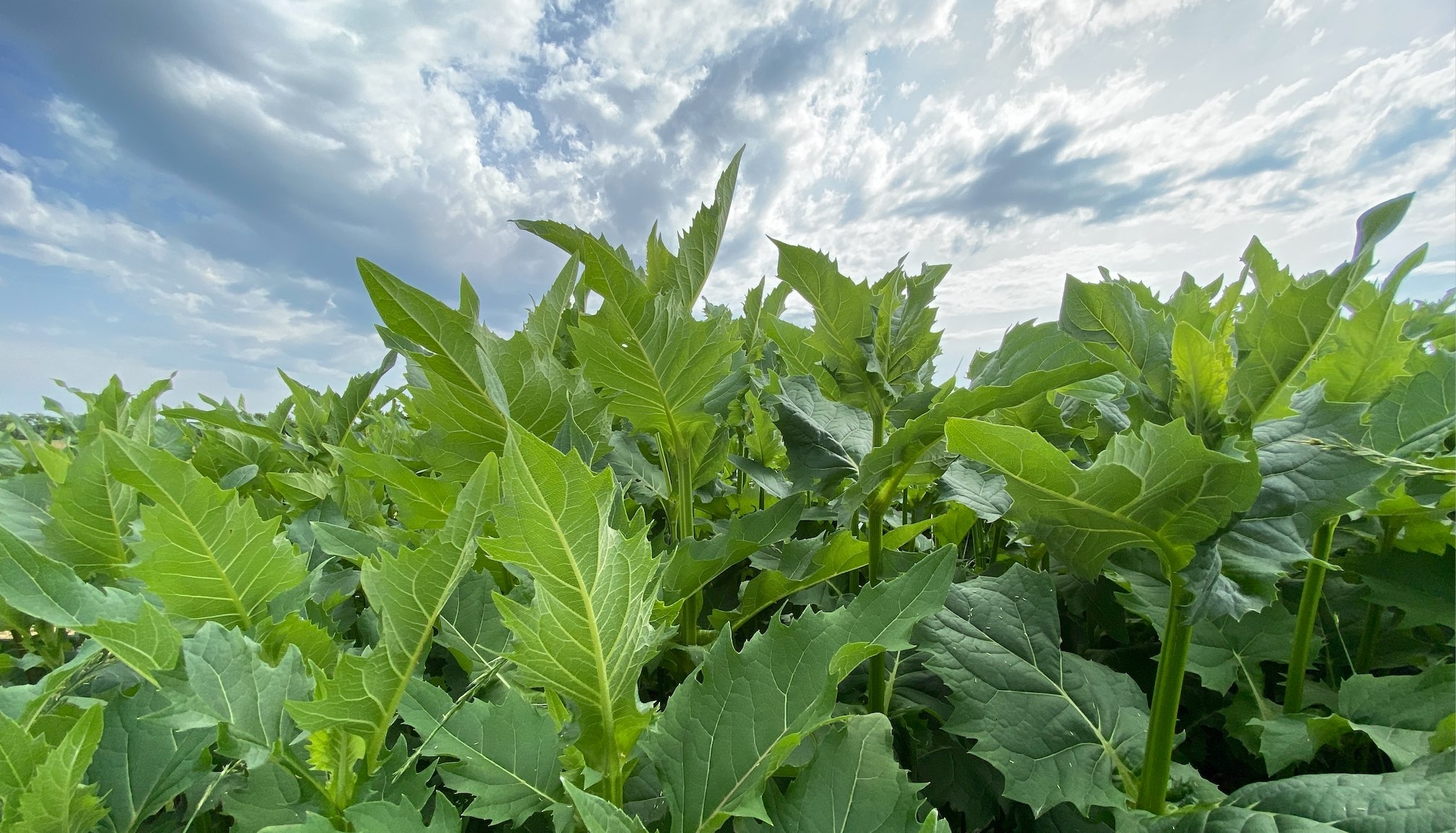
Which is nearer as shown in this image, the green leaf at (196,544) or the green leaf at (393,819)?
the green leaf at (393,819)

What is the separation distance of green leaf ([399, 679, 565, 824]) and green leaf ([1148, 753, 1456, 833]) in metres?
0.72

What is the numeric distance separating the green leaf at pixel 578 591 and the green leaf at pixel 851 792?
19cm

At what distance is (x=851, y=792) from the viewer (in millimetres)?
721

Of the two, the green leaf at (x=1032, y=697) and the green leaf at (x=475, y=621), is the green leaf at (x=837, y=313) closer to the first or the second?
the green leaf at (x=1032, y=697)

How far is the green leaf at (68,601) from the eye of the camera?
0.76 metres

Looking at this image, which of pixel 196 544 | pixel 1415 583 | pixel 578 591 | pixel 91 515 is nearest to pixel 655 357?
pixel 578 591

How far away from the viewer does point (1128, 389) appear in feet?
3.47

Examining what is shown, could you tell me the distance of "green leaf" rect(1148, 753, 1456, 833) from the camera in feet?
2.33

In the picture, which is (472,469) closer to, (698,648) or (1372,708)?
(698,648)

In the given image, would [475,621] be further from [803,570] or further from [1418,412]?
[1418,412]

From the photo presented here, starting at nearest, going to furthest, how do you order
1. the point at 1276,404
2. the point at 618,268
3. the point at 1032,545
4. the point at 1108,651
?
the point at 1276,404, the point at 618,268, the point at 1108,651, the point at 1032,545

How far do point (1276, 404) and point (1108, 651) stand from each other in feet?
2.03

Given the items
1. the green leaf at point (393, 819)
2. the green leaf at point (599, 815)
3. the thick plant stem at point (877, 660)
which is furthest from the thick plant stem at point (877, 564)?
the green leaf at point (393, 819)

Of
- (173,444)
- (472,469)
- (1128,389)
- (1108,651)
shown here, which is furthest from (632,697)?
(173,444)
